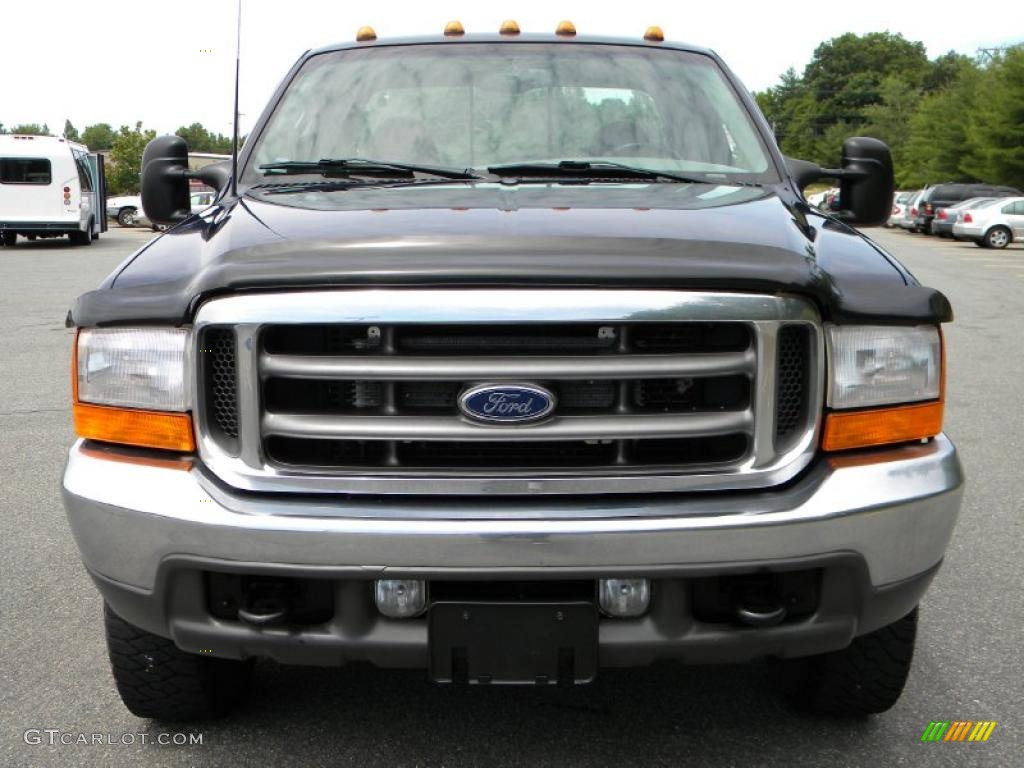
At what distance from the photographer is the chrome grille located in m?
2.43

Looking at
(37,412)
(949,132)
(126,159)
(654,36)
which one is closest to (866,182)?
(654,36)

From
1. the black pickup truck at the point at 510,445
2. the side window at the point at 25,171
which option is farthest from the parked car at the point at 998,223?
the black pickup truck at the point at 510,445

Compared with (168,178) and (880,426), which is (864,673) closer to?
(880,426)

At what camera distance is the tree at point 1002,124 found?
4419 cm

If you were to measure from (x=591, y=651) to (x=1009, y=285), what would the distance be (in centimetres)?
1847

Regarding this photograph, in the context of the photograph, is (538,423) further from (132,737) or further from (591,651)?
(132,737)

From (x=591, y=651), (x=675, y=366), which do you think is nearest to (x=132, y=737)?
(x=591, y=651)

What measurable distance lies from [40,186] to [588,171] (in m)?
28.3

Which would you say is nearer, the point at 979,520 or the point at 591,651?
the point at 591,651

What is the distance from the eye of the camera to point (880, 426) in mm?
2619

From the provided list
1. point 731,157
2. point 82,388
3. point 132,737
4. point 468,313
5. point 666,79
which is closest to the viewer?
point 468,313

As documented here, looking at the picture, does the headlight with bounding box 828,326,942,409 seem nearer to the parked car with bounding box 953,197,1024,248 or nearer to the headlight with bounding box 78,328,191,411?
the headlight with bounding box 78,328,191,411

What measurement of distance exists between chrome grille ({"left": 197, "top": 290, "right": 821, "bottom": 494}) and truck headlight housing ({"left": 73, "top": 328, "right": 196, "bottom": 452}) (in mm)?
71

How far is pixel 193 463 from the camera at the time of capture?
2.56 meters
